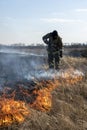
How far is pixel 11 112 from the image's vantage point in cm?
1052

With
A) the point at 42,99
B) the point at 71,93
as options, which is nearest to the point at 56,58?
the point at 71,93

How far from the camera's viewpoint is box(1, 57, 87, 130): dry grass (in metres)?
10.3

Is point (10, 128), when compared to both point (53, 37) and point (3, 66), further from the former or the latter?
point (3, 66)

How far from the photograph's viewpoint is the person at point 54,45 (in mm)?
20359

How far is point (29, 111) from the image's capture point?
10.9 m

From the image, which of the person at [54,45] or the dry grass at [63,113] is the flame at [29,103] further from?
the person at [54,45]

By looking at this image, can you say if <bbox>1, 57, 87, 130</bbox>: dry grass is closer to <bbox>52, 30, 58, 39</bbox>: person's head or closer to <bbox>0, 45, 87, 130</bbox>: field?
<bbox>0, 45, 87, 130</bbox>: field

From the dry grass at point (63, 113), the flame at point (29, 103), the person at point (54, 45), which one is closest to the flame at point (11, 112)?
the flame at point (29, 103)

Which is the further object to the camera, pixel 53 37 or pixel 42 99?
pixel 53 37

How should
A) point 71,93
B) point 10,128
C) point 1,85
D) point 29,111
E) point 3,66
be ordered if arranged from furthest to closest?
point 3,66, point 1,85, point 71,93, point 29,111, point 10,128

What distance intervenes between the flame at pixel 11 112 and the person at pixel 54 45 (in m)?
9.37

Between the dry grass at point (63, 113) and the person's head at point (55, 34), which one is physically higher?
the person's head at point (55, 34)

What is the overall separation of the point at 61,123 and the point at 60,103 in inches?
66.0

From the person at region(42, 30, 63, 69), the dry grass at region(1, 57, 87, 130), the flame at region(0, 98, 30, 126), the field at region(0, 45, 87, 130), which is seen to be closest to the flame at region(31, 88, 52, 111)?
the field at region(0, 45, 87, 130)
